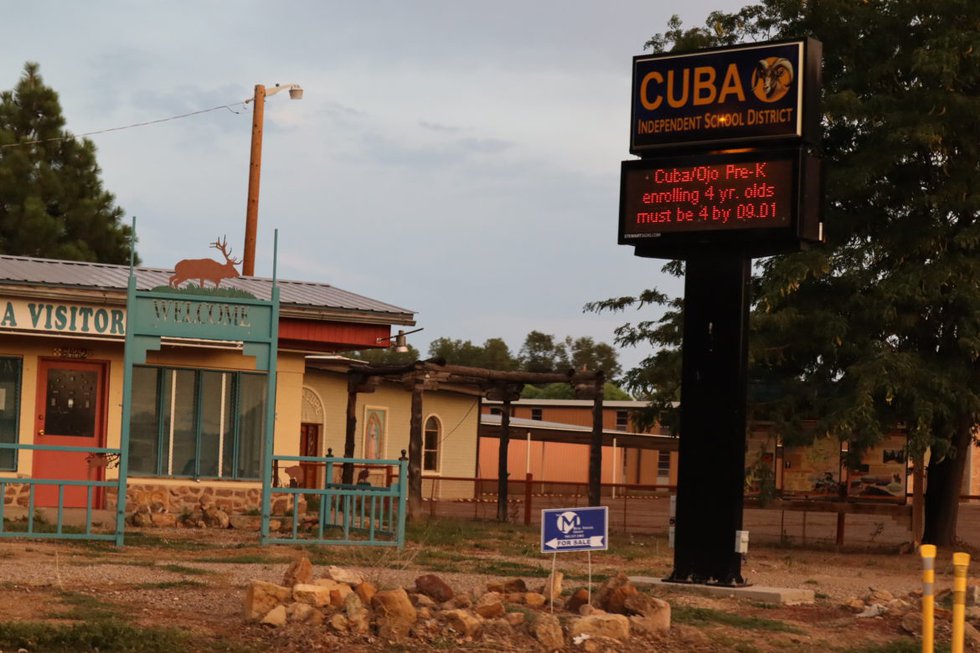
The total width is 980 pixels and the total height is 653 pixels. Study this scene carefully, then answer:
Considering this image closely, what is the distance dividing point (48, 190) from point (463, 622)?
3971 centimetres

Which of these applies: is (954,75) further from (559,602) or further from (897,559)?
(559,602)

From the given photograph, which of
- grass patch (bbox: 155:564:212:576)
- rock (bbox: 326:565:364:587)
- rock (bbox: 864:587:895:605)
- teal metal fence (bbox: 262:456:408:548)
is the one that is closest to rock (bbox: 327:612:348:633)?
rock (bbox: 326:565:364:587)

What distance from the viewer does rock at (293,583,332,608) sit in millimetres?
11508

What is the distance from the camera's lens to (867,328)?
24156 mm

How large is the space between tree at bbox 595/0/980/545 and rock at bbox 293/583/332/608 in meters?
12.9

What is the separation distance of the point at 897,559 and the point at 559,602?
1232 centimetres

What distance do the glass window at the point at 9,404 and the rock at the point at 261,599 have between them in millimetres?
11848

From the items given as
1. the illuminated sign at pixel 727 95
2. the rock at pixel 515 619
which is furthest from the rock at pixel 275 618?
the illuminated sign at pixel 727 95

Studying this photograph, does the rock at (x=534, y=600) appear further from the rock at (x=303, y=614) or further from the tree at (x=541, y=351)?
the tree at (x=541, y=351)

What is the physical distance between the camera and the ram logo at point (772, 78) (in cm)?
1588

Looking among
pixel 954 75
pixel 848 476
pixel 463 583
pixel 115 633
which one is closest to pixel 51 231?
pixel 848 476

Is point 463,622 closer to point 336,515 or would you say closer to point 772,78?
point 772,78

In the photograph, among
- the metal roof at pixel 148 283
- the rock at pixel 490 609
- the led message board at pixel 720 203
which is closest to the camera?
the rock at pixel 490 609

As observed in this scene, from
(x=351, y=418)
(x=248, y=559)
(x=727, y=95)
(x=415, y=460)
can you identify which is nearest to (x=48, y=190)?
(x=351, y=418)
